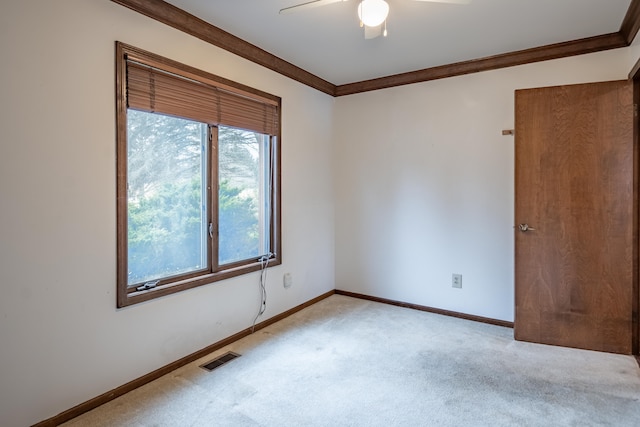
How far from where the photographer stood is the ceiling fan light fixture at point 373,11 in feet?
6.31

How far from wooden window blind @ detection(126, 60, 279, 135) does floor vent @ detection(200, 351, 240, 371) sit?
170 centimetres

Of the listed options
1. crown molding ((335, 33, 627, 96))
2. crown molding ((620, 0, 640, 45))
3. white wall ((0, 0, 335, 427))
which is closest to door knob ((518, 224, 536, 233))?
crown molding ((335, 33, 627, 96))

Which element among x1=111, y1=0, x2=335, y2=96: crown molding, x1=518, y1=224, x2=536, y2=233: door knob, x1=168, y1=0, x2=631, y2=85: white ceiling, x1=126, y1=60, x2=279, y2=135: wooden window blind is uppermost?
x1=168, y1=0, x2=631, y2=85: white ceiling

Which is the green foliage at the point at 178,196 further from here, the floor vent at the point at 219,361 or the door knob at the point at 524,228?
the door knob at the point at 524,228

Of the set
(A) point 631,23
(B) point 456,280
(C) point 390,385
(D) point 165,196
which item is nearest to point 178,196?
(D) point 165,196

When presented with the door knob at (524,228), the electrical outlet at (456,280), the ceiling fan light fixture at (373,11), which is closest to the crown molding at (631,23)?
A: the door knob at (524,228)

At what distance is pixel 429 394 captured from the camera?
216cm

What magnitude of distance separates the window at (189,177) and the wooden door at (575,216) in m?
2.09

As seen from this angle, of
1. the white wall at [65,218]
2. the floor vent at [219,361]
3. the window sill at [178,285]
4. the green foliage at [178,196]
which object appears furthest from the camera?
the floor vent at [219,361]

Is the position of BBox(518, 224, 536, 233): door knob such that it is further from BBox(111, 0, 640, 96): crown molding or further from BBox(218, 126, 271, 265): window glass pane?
BBox(218, 126, 271, 265): window glass pane

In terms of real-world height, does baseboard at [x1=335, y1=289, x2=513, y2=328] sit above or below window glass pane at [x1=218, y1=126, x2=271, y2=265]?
below

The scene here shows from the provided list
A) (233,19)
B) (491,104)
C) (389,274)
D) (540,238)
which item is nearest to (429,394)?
(540,238)

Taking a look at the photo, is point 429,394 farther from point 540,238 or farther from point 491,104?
point 491,104

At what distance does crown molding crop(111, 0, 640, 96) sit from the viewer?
2.34 metres
